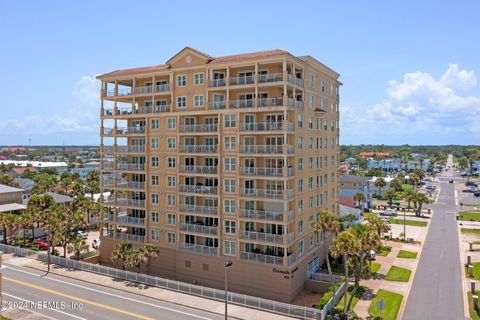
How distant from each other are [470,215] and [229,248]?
267ft

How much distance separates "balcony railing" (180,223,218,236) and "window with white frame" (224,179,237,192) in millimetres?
5149

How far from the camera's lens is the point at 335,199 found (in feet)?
188

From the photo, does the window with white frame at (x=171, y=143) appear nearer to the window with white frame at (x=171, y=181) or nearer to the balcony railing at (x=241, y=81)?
the window with white frame at (x=171, y=181)

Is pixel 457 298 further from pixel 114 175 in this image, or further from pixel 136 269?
pixel 114 175

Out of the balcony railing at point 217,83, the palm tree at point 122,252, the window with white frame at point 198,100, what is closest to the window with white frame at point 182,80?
the window with white frame at point 198,100

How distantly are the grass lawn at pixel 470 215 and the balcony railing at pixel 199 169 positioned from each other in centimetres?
7724

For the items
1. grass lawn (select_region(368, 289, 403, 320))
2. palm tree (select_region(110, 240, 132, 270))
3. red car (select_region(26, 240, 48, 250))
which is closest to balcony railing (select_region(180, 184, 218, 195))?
palm tree (select_region(110, 240, 132, 270))

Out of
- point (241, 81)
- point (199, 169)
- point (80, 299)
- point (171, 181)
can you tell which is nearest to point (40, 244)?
point (80, 299)

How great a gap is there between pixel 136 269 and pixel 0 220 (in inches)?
1121

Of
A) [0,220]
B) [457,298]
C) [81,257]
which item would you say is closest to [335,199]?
[457,298]

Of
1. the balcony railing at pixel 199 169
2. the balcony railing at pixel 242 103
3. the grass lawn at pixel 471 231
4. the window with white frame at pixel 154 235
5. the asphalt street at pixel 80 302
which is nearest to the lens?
the asphalt street at pixel 80 302

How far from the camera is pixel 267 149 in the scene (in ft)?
135

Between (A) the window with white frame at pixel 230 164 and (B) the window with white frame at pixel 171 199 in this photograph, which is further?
(B) the window with white frame at pixel 171 199

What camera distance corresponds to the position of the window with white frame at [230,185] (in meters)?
43.0
